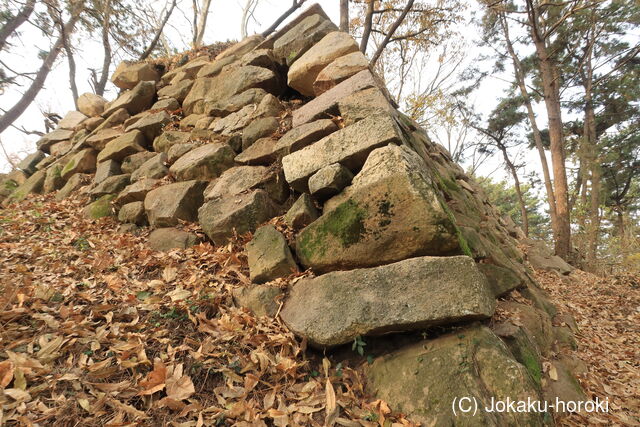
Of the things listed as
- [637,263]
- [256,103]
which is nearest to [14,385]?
[256,103]

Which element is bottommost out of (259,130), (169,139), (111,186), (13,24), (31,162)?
(111,186)

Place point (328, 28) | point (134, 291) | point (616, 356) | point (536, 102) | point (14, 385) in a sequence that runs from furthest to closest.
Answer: point (536, 102)
point (328, 28)
point (616, 356)
point (134, 291)
point (14, 385)

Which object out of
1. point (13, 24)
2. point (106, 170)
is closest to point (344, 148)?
point (106, 170)

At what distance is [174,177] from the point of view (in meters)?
4.16

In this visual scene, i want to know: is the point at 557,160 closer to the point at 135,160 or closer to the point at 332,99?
the point at 332,99

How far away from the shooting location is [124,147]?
193 inches

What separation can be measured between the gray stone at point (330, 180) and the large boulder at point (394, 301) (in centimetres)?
88

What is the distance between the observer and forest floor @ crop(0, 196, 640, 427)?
1733 millimetres

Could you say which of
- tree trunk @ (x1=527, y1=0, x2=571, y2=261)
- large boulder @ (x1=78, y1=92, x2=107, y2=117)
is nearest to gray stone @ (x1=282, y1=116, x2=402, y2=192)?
large boulder @ (x1=78, y1=92, x2=107, y2=117)

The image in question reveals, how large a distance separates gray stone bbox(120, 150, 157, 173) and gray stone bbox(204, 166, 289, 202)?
6.13 ft

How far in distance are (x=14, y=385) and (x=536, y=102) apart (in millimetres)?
17297

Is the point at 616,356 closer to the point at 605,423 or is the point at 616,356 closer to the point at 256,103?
the point at 605,423

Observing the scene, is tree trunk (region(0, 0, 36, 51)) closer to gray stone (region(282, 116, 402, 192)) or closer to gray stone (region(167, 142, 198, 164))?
gray stone (region(167, 142, 198, 164))

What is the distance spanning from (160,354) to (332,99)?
3.21 m
